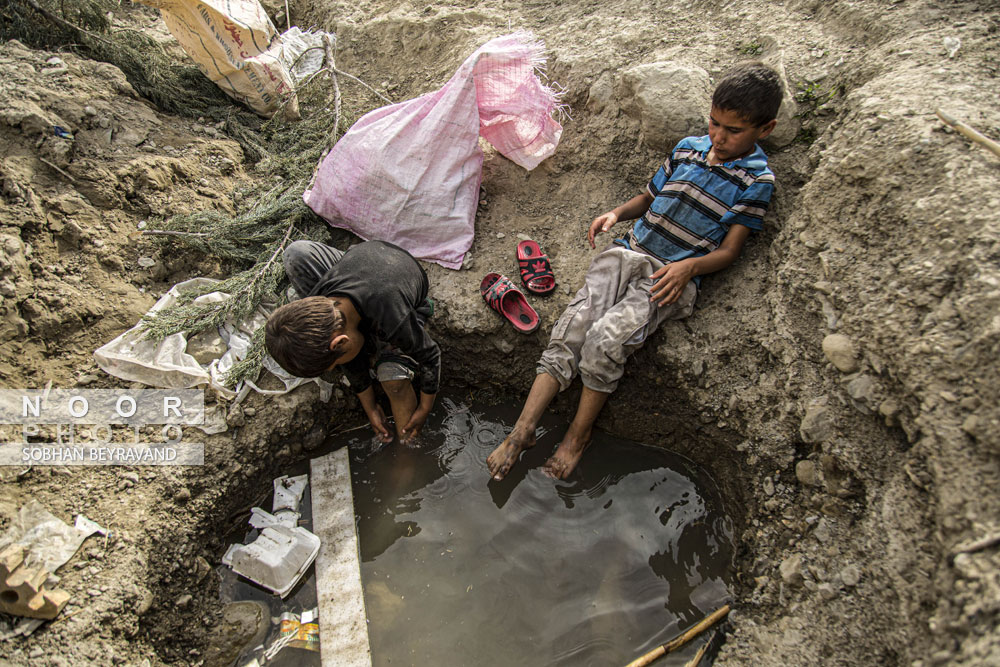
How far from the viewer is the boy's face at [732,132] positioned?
7.25 ft

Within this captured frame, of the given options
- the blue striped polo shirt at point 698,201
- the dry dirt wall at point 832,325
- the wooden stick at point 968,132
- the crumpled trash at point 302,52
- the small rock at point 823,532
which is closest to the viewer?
the dry dirt wall at point 832,325

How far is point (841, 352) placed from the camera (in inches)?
81.5

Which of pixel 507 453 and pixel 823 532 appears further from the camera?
pixel 507 453

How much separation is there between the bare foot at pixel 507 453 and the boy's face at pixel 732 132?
162cm

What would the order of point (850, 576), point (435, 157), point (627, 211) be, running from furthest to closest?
point (435, 157), point (627, 211), point (850, 576)

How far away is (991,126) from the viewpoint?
6.33 feet

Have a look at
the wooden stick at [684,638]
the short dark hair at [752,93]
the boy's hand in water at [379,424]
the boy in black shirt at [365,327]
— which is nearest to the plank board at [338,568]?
the boy's hand in water at [379,424]

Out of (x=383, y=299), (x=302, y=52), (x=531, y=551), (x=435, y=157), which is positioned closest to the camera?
(x=383, y=299)

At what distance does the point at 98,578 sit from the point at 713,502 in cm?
281

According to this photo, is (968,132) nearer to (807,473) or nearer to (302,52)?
(807,473)

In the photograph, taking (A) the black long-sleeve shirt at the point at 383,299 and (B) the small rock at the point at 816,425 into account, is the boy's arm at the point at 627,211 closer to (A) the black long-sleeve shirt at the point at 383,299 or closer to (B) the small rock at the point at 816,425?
(A) the black long-sleeve shirt at the point at 383,299

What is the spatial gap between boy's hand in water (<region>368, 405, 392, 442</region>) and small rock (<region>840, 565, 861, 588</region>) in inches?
84.5

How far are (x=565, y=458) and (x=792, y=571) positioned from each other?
1.09m

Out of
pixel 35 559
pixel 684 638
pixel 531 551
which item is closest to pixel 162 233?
pixel 35 559
